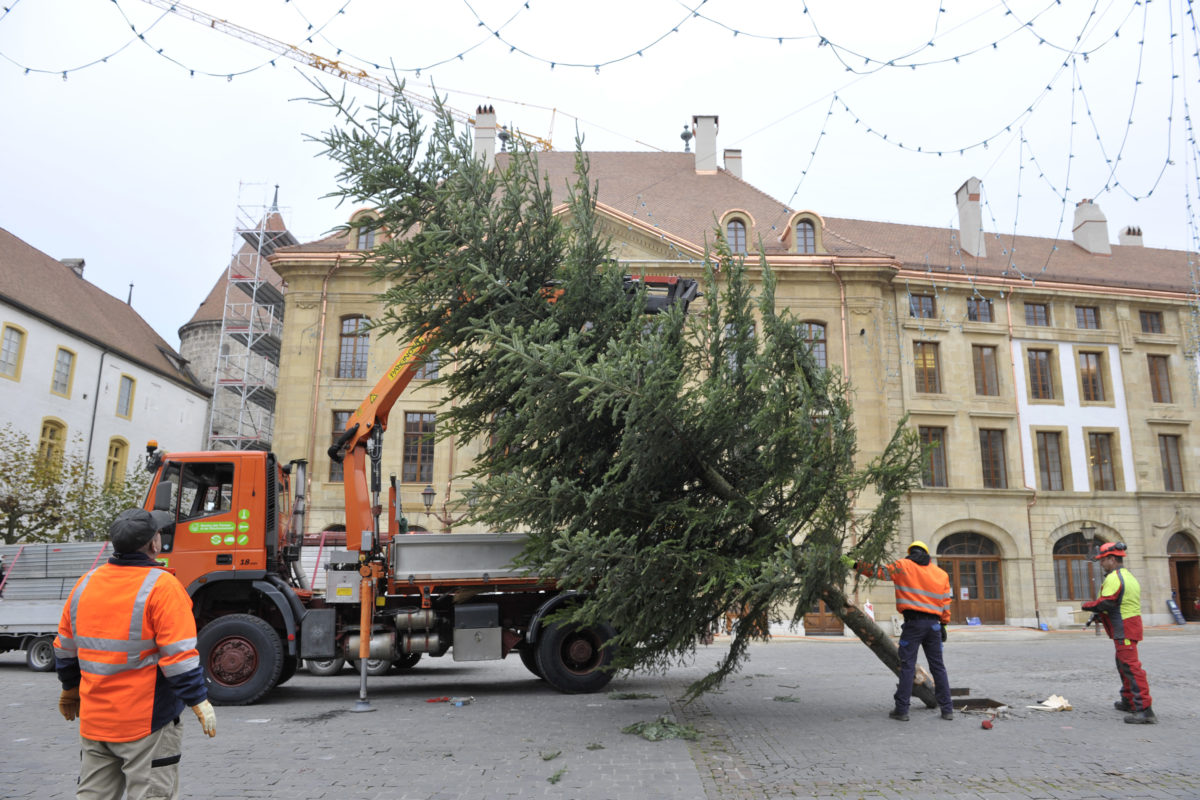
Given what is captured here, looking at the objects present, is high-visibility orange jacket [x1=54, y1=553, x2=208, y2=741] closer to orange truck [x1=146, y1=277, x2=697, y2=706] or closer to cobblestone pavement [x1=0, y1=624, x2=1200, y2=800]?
cobblestone pavement [x1=0, y1=624, x2=1200, y2=800]

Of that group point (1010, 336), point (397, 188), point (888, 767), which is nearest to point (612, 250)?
point (397, 188)

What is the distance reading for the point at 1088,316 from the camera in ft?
96.8

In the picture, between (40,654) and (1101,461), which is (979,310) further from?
(40,654)

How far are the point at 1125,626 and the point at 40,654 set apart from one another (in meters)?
15.0

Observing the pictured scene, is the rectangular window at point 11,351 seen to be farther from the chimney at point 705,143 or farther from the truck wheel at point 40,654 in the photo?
the chimney at point 705,143

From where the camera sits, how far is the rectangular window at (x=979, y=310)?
2864cm

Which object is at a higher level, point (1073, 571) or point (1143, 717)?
point (1073, 571)

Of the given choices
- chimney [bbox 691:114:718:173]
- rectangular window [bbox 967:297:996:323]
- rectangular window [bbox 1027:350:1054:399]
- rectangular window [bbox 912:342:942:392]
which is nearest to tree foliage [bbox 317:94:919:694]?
rectangular window [bbox 912:342:942:392]

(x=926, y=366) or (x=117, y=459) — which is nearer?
(x=926, y=366)

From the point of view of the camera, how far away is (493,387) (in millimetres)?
8375

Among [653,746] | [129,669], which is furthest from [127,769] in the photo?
[653,746]

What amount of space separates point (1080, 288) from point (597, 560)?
2868 centimetres

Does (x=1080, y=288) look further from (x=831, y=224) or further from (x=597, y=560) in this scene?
(x=597, y=560)

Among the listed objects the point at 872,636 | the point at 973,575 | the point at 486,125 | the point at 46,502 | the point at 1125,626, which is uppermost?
the point at 486,125
